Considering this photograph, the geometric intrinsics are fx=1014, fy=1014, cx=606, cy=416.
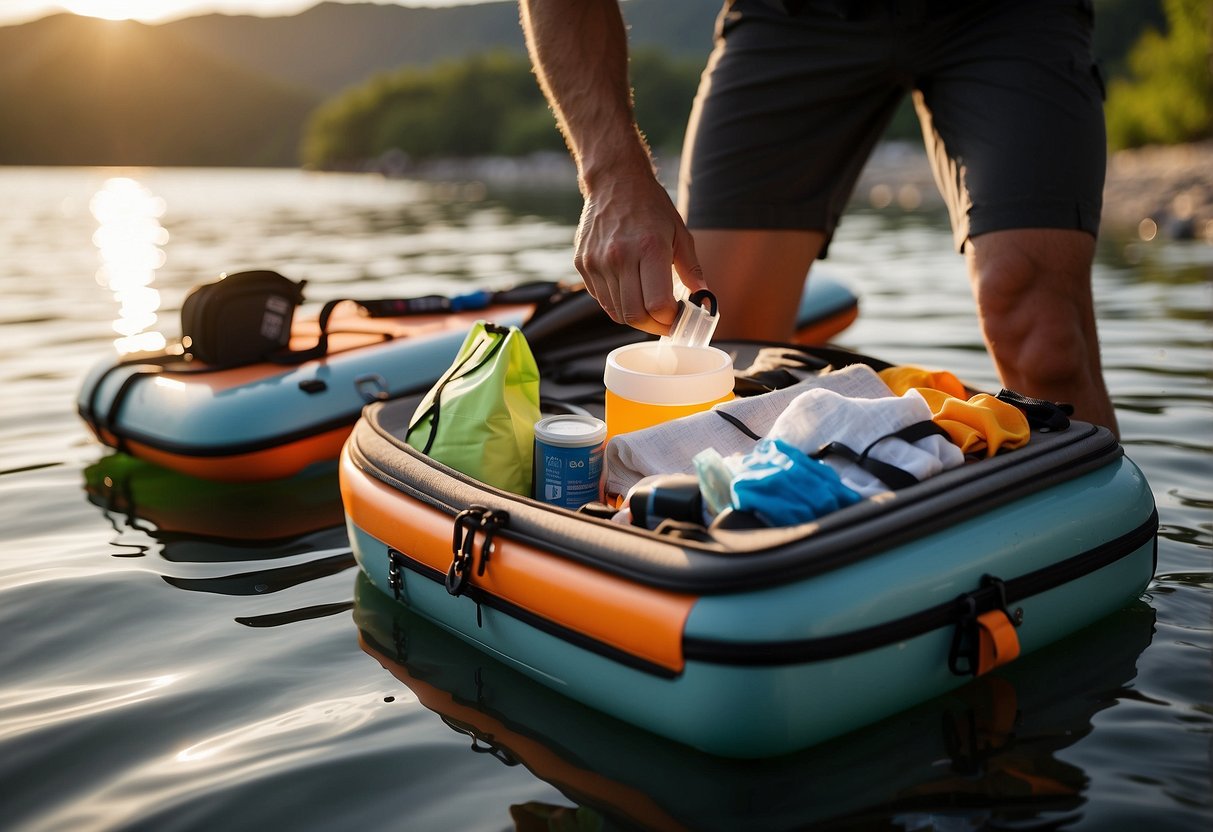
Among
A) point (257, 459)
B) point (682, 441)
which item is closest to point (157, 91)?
point (257, 459)

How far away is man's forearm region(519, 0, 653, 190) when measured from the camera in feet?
7.41

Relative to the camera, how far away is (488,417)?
7.51 ft

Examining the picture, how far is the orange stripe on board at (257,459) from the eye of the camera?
324 centimetres

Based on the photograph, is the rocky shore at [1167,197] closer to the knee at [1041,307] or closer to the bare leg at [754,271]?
the bare leg at [754,271]

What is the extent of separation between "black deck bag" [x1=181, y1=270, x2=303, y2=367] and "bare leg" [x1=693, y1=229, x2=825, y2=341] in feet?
5.08

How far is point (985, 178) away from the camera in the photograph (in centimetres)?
254

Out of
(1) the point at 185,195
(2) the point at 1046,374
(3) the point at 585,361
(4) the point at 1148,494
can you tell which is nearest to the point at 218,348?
(3) the point at 585,361

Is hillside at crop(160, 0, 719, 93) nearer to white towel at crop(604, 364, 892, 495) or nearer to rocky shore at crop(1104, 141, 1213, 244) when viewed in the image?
rocky shore at crop(1104, 141, 1213, 244)

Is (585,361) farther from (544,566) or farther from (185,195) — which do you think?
(185,195)

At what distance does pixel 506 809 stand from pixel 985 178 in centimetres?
188

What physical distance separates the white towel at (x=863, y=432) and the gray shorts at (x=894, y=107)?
0.81 metres

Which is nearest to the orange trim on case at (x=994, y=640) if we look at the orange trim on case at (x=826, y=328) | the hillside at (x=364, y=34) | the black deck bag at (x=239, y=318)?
the black deck bag at (x=239, y=318)

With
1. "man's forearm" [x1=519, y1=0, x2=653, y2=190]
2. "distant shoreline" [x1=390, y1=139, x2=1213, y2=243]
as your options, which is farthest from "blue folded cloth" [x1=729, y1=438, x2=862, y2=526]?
"distant shoreline" [x1=390, y1=139, x2=1213, y2=243]

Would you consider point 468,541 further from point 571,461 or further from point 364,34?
point 364,34
